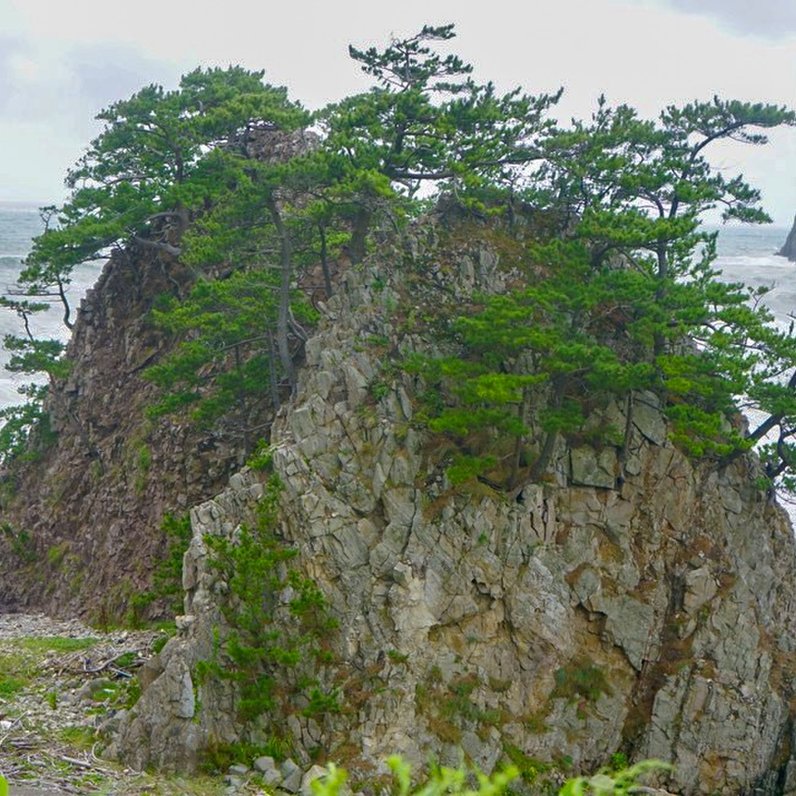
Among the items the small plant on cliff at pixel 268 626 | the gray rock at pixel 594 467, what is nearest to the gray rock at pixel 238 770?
the small plant on cliff at pixel 268 626

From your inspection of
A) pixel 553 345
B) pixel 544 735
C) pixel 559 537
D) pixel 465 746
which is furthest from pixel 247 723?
pixel 553 345

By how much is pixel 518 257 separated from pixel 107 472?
11.9 metres

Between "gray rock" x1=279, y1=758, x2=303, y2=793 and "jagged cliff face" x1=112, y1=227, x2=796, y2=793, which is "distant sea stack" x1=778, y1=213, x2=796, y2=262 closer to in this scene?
"jagged cliff face" x1=112, y1=227, x2=796, y2=793

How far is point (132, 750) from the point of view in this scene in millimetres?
13680

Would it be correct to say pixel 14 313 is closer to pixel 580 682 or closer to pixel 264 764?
pixel 580 682

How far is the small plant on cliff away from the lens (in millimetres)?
14930

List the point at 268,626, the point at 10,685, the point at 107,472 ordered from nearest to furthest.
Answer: the point at 268,626 < the point at 10,685 < the point at 107,472

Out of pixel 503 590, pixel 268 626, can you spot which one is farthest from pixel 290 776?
pixel 503 590

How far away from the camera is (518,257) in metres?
19.9

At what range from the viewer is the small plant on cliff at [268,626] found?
1493 centimetres

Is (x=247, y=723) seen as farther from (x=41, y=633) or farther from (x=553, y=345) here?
(x=41, y=633)

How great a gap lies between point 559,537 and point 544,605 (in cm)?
127

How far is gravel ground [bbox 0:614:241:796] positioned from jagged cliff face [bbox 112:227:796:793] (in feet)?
3.59

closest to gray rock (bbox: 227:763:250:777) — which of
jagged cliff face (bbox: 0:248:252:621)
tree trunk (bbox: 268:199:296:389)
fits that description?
tree trunk (bbox: 268:199:296:389)
